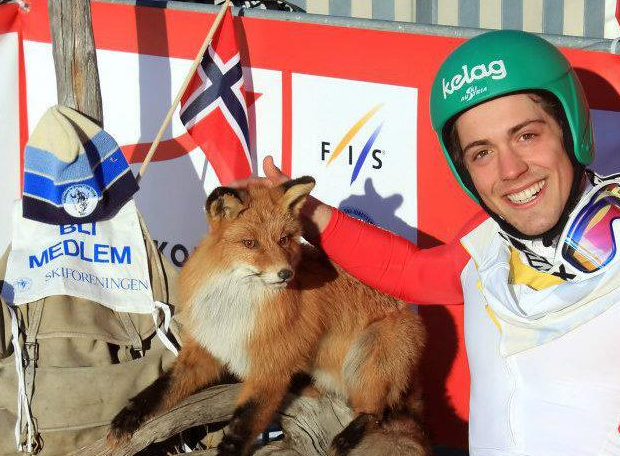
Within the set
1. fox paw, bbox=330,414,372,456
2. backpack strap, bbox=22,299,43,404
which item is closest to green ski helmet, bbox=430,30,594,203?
fox paw, bbox=330,414,372,456

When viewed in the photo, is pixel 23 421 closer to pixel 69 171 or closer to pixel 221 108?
pixel 69 171

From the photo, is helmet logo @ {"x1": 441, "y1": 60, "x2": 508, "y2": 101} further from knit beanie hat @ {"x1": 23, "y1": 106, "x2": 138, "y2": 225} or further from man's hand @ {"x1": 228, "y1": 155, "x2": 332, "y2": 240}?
knit beanie hat @ {"x1": 23, "y1": 106, "x2": 138, "y2": 225}

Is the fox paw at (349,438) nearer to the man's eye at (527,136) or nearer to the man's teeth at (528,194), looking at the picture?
the man's teeth at (528,194)

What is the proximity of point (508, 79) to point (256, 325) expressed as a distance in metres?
1.50

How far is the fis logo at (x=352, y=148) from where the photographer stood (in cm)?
474

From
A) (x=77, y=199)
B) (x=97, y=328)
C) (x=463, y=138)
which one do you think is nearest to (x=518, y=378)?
(x=463, y=138)

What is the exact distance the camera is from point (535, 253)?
2.97 meters

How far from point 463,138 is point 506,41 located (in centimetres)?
40

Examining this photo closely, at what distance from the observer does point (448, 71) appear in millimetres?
3123

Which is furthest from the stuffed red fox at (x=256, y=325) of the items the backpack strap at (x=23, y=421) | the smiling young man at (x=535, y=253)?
the smiling young man at (x=535, y=253)

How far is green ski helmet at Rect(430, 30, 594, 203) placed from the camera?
9.45 feet

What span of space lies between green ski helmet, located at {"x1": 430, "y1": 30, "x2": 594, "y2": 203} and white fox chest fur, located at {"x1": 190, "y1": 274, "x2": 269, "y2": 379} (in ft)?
3.56

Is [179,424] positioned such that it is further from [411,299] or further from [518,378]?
[518,378]

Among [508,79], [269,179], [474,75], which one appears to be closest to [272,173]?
[269,179]
